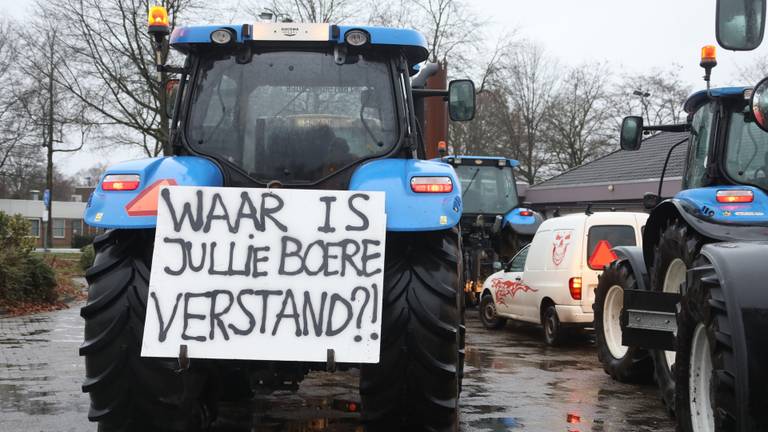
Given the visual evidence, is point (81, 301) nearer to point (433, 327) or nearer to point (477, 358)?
point (477, 358)

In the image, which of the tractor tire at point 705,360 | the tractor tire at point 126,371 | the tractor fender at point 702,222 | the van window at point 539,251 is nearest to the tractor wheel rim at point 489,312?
the van window at point 539,251

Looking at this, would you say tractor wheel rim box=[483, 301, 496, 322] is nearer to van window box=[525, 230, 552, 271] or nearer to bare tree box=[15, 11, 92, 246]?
van window box=[525, 230, 552, 271]

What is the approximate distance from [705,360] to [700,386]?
150mm

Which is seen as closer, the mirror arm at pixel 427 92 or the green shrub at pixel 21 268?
the mirror arm at pixel 427 92

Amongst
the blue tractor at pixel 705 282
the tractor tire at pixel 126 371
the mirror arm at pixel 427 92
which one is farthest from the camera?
the mirror arm at pixel 427 92

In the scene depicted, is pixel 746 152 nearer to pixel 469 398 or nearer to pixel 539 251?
pixel 469 398

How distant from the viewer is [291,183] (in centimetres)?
534

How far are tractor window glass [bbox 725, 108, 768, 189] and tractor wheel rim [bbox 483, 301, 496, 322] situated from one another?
7739mm

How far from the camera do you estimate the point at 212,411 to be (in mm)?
5746

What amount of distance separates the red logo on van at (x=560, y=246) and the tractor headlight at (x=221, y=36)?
7.17 metres

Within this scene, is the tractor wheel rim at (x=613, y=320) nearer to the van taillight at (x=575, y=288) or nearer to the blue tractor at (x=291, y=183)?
the van taillight at (x=575, y=288)

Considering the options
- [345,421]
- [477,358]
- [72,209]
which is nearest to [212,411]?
[345,421]

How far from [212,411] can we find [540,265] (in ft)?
24.3

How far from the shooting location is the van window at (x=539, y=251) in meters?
12.3
